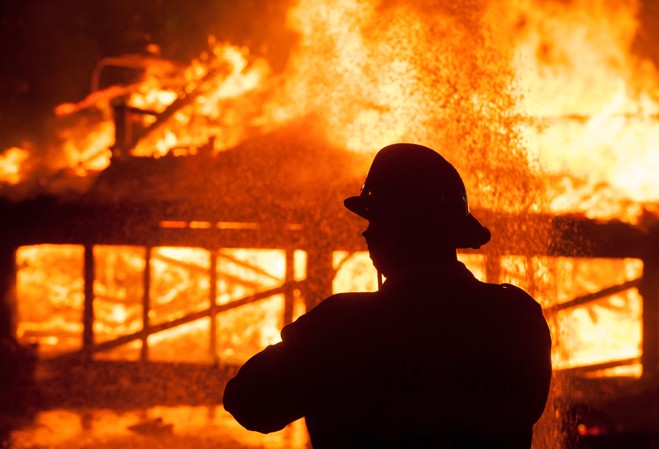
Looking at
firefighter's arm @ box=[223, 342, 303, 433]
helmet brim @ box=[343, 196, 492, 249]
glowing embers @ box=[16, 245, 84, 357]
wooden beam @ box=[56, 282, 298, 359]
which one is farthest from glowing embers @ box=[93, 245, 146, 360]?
firefighter's arm @ box=[223, 342, 303, 433]

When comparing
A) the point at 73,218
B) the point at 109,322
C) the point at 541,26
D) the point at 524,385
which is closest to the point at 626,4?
the point at 541,26

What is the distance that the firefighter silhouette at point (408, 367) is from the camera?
1501 mm

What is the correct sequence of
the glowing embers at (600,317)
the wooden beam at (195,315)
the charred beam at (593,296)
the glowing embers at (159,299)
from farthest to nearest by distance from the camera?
1. the glowing embers at (159,299)
2. the glowing embers at (600,317)
3. the wooden beam at (195,315)
4. the charred beam at (593,296)

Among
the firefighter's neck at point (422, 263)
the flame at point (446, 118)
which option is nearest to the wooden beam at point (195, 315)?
the flame at point (446, 118)

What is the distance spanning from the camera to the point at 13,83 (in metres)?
15.8

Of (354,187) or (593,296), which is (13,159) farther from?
(593,296)

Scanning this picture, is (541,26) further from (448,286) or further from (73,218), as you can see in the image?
(448,286)

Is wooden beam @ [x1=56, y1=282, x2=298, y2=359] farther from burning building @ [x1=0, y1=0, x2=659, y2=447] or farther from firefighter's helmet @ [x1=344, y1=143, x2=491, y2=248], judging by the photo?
firefighter's helmet @ [x1=344, y1=143, x2=491, y2=248]

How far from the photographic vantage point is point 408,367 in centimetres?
149

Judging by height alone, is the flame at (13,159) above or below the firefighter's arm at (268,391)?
above

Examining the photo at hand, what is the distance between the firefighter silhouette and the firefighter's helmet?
0.27ft

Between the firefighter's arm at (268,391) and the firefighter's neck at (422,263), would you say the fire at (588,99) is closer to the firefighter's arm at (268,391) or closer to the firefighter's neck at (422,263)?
the firefighter's neck at (422,263)

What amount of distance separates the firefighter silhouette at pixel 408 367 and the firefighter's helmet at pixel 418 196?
0.27 ft

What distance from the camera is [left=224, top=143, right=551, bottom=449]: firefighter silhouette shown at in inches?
59.1
